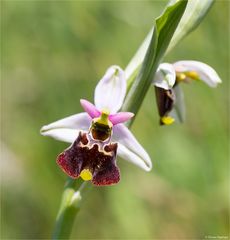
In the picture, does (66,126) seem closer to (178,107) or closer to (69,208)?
(69,208)

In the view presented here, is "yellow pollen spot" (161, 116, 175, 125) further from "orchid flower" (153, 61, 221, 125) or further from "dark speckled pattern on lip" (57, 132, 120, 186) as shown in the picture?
"dark speckled pattern on lip" (57, 132, 120, 186)

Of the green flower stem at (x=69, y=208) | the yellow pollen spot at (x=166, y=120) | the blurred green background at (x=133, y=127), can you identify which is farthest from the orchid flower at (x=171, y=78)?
the blurred green background at (x=133, y=127)

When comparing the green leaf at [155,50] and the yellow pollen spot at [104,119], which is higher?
the green leaf at [155,50]

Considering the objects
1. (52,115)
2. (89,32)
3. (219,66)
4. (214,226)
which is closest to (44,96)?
(52,115)

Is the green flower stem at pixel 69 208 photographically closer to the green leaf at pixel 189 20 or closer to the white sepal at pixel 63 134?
the white sepal at pixel 63 134

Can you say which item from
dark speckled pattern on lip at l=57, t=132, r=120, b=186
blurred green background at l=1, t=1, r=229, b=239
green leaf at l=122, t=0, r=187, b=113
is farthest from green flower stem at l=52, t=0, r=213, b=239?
blurred green background at l=1, t=1, r=229, b=239

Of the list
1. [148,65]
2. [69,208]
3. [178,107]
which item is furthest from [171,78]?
[69,208]

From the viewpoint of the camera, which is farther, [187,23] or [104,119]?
[187,23]
